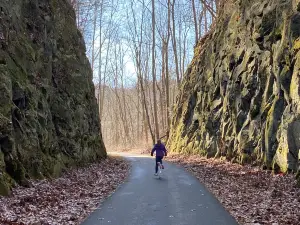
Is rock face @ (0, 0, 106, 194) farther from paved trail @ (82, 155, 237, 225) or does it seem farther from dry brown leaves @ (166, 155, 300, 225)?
dry brown leaves @ (166, 155, 300, 225)

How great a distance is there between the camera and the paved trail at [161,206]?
338 inches

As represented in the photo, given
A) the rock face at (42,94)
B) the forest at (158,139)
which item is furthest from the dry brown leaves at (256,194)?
the rock face at (42,94)

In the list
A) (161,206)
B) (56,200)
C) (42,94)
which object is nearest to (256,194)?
(161,206)

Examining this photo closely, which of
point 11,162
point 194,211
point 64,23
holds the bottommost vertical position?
point 194,211

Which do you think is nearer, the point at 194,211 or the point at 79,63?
the point at 194,211

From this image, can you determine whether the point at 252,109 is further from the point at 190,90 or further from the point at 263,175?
the point at 190,90

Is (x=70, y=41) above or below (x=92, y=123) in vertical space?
above

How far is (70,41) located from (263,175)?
46.9 feet

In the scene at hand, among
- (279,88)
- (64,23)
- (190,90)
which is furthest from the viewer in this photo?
(190,90)

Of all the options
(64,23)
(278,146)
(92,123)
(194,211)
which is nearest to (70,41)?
(64,23)

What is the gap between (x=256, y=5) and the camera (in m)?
20.0

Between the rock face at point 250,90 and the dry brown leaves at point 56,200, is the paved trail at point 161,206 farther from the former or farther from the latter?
the rock face at point 250,90

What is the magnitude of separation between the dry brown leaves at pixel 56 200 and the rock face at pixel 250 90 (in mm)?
6654

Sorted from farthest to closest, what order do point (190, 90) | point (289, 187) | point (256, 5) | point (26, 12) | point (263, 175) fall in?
1. point (190, 90)
2. point (256, 5)
3. point (26, 12)
4. point (263, 175)
5. point (289, 187)
